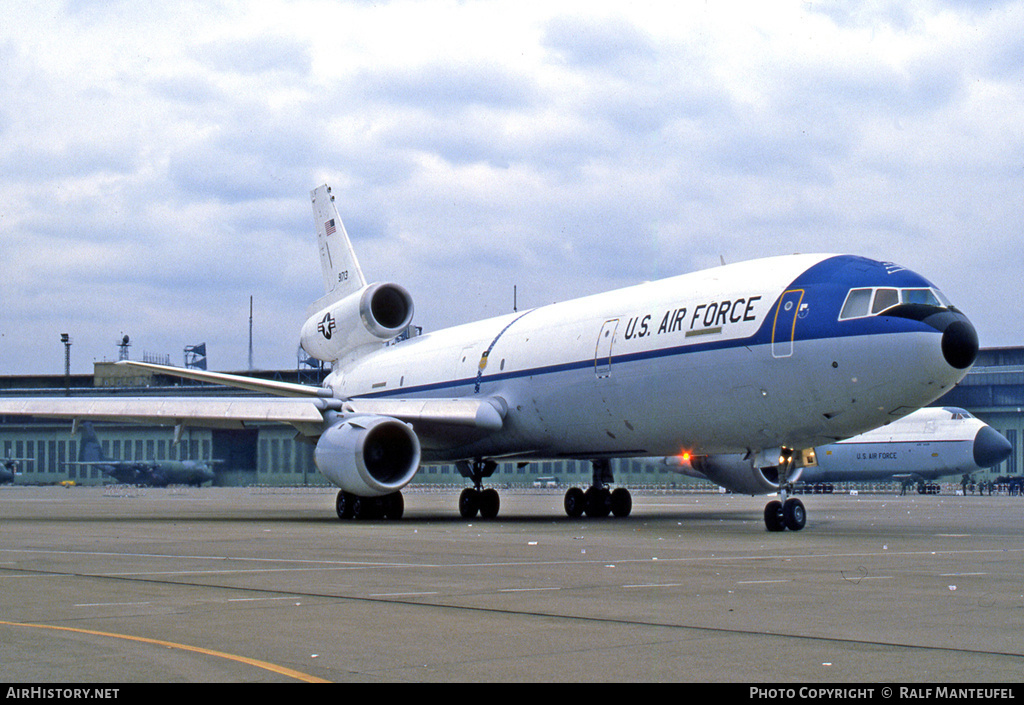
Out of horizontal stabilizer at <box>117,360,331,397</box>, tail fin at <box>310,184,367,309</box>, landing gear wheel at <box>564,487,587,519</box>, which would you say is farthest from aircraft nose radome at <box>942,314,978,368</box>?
tail fin at <box>310,184,367,309</box>

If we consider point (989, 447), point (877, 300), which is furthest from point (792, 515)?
point (989, 447)

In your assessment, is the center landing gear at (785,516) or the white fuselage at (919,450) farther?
the white fuselage at (919,450)

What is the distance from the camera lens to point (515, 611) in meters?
8.45

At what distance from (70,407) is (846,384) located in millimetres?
17206

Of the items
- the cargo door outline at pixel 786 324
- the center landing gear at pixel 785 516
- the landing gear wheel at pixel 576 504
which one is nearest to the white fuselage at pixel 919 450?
the landing gear wheel at pixel 576 504

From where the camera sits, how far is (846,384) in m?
17.4

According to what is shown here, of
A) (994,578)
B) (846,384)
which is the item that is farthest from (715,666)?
(846,384)

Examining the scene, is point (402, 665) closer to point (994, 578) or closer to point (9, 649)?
point (9, 649)

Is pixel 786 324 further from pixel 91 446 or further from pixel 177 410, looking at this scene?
pixel 91 446

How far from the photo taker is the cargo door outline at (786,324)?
18.0 metres

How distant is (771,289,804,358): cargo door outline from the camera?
59.1ft

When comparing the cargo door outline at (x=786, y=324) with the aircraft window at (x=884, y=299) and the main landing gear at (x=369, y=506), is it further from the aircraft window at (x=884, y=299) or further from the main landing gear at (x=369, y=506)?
the main landing gear at (x=369, y=506)

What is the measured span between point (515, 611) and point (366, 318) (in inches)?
900

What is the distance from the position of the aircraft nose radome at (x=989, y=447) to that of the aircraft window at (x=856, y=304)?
36.3 m
